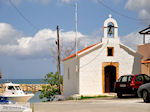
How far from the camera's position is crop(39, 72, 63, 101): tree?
134 ft

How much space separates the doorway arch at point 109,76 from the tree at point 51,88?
41.1ft

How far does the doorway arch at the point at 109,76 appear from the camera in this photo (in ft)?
96.3

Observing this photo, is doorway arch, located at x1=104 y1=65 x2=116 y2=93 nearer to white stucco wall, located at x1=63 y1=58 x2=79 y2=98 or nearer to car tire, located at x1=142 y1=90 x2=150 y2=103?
white stucco wall, located at x1=63 y1=58 x2=79 y2=98

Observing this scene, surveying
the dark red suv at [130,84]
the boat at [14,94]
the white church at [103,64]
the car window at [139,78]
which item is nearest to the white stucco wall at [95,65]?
the white church at [103,64]

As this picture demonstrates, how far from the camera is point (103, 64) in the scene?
28984 mm

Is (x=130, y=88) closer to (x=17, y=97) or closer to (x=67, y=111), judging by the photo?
(x=67, y=111)

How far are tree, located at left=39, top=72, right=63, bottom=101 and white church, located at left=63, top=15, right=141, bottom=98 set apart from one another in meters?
11.1

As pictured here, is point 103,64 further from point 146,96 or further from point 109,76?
point 146,96

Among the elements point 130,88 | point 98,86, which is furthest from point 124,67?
point 130,88

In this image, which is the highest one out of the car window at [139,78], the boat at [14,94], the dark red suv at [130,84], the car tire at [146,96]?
the car window at [139,78]

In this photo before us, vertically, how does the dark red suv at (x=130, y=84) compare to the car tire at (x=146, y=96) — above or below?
above

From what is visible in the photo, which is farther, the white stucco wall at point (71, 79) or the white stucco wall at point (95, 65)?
the white stucco wall at point (71, 79)

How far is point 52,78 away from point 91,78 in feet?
47.6

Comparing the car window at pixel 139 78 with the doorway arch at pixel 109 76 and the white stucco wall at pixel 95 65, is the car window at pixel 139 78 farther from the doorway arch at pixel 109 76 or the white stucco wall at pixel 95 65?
the doorway arch at pixel 109 76
